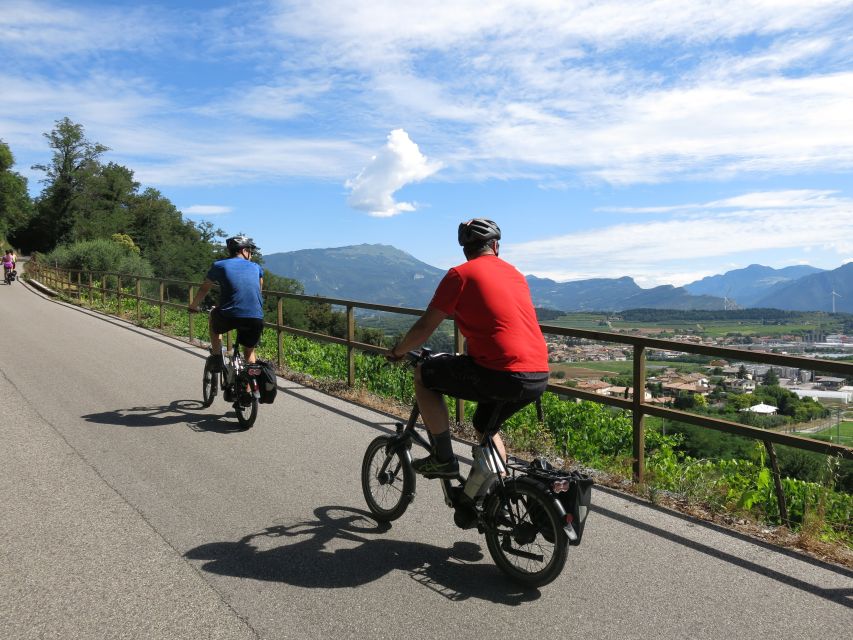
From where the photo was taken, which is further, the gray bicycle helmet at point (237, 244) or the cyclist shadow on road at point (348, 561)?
the gray bicycle helmet at point (237, 244)

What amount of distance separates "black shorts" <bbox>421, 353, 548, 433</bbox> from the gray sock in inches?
9.1

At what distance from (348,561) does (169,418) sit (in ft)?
14.7

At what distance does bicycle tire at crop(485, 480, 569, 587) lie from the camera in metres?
3.77

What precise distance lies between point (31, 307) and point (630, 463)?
23964 mm

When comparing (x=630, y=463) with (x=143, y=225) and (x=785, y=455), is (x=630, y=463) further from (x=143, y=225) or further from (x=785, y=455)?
(x=143, y=225)

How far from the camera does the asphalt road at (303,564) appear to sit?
3.51m

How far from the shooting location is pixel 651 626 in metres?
3.50

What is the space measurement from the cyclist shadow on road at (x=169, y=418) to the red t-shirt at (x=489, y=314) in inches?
169

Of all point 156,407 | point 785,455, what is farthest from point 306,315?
point 785,455

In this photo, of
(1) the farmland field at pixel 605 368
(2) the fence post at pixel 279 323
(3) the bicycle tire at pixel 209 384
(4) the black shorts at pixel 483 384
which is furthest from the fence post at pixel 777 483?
(2) the fence post at pixel 279 323

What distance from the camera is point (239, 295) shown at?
7.87 meters

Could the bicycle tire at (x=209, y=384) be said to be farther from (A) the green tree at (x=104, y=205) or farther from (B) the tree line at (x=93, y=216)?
(A) the green tree at (x=104, y=205)

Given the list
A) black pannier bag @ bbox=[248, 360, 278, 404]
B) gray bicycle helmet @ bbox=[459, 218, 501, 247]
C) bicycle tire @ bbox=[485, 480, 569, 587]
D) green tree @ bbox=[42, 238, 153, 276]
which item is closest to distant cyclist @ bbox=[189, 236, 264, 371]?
black pannier bag @ bbox=[248, 360, 278, 404]

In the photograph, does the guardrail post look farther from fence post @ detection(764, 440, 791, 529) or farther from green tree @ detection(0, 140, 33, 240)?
green tree @ detection(0, 140, 33, 240)
